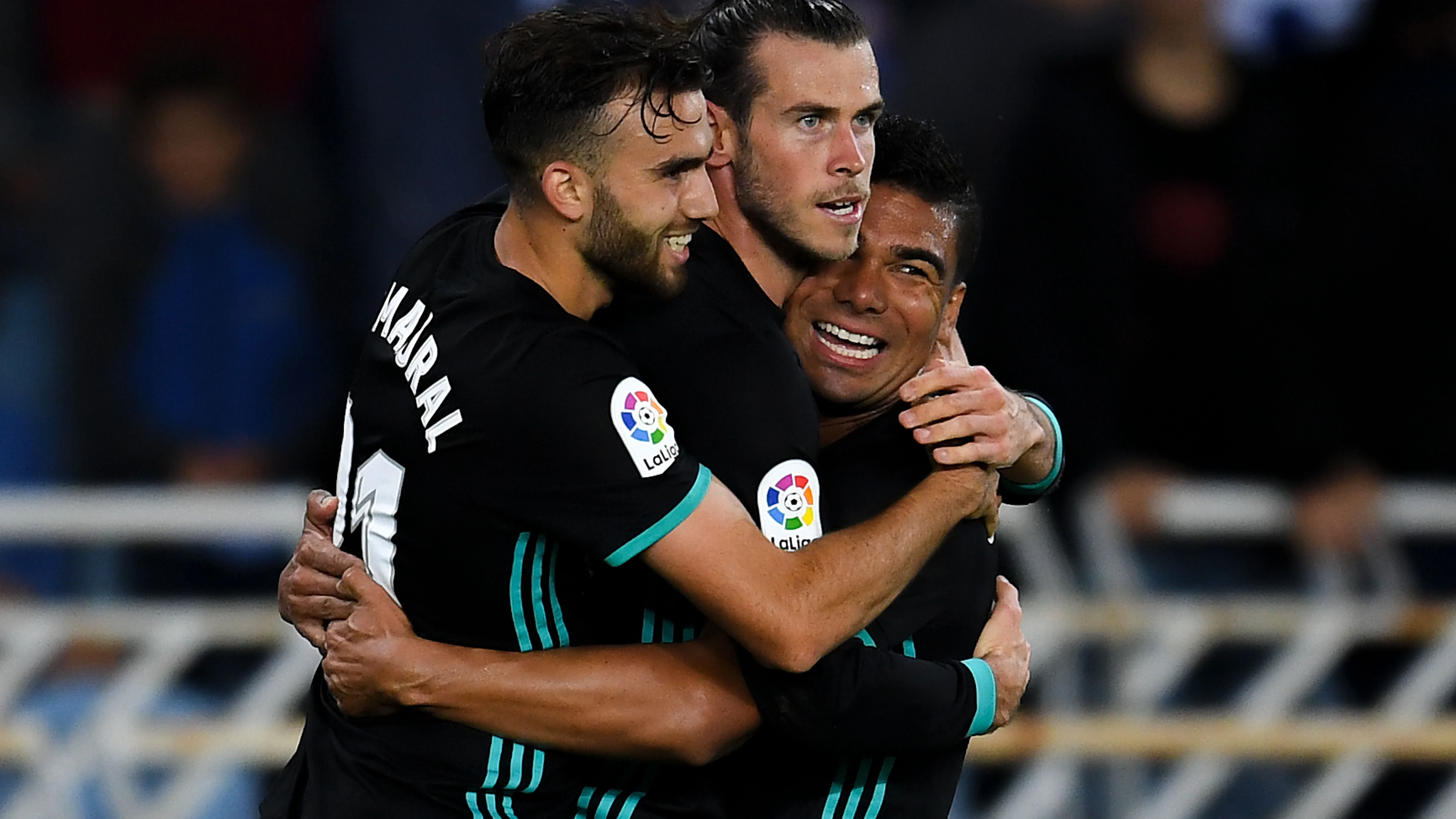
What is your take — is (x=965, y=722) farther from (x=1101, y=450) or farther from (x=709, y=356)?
(x=1101, y=450)

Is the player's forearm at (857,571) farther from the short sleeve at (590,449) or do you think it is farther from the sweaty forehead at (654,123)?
the sweaty forehead at (654,123)

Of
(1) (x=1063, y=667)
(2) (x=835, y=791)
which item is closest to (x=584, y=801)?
(2) (x=835, y=791)

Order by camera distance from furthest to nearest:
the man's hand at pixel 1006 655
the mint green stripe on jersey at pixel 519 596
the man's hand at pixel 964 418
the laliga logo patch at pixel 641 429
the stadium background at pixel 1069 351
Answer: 1. the stadium background at pixel 1069 351
2. the man's hand at pixel 1006 655
3. the man's hand at pixel 964 418
4. the mint green stripe on jersey at pixel 519 596
5. the laliga logo patch at pixel 641 429

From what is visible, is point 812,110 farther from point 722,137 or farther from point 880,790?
point 880,790

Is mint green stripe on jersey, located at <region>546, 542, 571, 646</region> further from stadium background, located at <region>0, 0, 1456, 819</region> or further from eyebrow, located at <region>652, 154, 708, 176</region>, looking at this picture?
stadium background, located at <region>0, 0, 1456, 819</region>

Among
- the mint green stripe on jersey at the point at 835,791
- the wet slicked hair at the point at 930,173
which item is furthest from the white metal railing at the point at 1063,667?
the mint green stripe on jersey at the point at 835,791

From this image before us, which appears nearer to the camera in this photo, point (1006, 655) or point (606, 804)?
point (606, 804)

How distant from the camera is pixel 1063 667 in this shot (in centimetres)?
600

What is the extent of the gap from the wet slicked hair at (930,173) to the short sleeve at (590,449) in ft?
2.32

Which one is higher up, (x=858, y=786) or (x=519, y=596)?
(x=519, y=596)

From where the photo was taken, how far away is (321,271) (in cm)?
656

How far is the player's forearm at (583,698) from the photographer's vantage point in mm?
3250

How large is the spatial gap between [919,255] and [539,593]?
86 centimetres

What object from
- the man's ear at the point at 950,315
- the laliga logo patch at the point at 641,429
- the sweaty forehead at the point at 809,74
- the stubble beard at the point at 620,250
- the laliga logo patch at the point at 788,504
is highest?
the sweaty forehead at the point at 809,74
